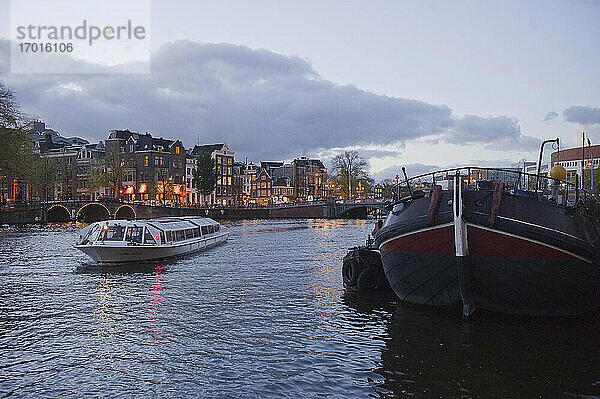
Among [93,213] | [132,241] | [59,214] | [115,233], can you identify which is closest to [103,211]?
[93,213]

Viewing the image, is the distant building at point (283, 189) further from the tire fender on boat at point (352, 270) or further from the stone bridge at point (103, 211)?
the tire fender on boat at point (352, 270)

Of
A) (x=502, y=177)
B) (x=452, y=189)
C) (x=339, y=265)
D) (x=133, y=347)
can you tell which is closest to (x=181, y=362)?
(x=133, y=347)

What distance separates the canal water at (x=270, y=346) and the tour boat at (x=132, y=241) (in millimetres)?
7843

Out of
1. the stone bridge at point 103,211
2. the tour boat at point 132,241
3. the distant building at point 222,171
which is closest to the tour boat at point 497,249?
the tour boat at point 132,241

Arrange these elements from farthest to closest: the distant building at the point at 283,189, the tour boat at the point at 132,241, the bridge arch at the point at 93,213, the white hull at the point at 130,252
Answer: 1. the distant building at the point at 283,189
2. the bridge arch at the point at 93,213
3. the tour boat at the point at 132,241
4. the white hull at the point at 130,252

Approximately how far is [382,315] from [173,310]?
298 inches

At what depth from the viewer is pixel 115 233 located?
36125 mm

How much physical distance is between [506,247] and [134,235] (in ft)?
87.5

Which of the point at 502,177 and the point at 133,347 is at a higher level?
the point at 502,177

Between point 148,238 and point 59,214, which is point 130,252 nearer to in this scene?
point 148,238

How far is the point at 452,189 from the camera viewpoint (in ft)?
56.9

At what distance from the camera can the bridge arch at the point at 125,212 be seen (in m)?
104

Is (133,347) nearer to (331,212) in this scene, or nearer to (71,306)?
(71,306)

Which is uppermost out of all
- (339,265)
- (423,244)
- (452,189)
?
(452,189)
